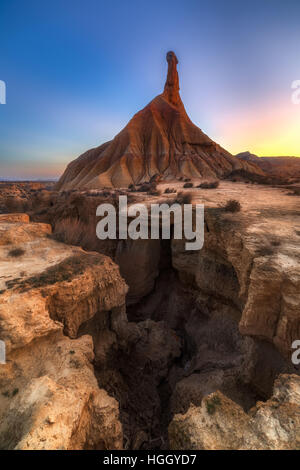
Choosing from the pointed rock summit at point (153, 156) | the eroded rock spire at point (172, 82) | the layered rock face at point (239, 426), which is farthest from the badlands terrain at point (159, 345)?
the eroded rock spire at point (172, 82)

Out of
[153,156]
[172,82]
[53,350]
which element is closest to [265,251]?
[53,350]

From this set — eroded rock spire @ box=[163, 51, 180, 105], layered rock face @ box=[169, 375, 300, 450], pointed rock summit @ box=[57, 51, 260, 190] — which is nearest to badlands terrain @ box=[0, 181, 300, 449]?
layered rock face @ box=[169, 375, 300, 450]

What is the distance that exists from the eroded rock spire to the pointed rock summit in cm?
314

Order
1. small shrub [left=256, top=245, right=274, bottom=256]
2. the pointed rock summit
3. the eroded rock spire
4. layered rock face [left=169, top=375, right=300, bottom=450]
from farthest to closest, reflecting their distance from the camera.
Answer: the eroded rock spire < the pointed rock summit < small shrub [left=256, top=245, right=274, bottom=256] < layered rock face [left=169, top=375, right=300, bottom=450]

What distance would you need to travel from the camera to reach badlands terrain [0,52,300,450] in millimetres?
2422

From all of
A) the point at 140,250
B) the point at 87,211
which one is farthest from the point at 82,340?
the point at 87,211

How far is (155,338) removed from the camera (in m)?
7.46

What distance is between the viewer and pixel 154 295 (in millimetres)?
10914

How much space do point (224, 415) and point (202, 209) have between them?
710 centimetres

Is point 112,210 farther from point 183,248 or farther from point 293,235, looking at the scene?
point 293,235

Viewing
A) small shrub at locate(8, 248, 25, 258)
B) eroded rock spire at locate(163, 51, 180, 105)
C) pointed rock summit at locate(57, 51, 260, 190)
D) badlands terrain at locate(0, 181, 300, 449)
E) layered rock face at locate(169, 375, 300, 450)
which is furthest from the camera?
eroded rock spire at locate(163, 51, 180, 105)

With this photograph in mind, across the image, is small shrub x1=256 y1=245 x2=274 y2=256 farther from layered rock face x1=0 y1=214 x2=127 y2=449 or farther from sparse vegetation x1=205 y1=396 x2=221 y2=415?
layered rock face x1=0 y1=214 x2=127 y2=449

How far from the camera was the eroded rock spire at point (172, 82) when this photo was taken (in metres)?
40.0

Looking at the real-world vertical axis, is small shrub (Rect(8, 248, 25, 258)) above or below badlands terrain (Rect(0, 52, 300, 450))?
above
